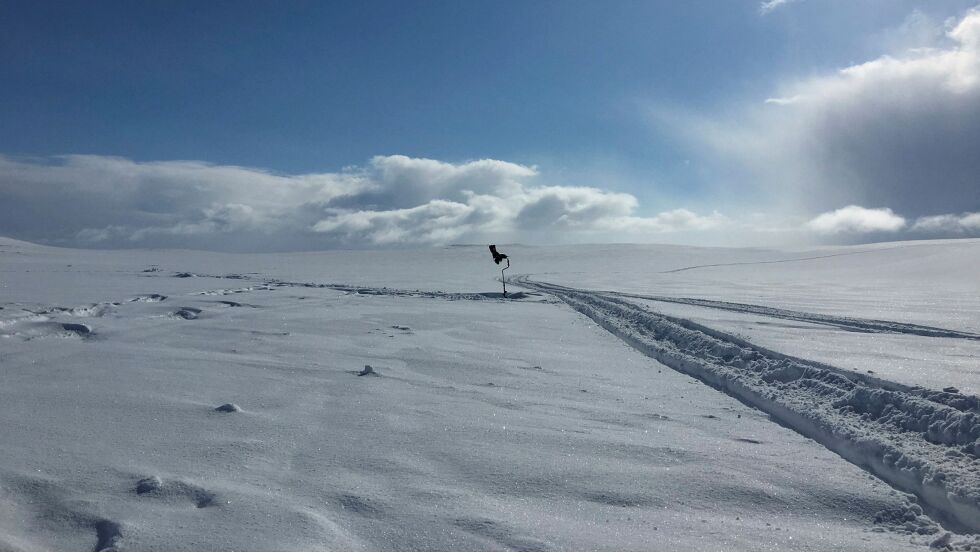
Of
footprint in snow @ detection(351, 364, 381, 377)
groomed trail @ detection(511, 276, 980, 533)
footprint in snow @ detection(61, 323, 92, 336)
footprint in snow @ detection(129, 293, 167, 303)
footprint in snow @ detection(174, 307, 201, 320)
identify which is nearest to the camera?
groomed trail @ detection(511, 276, 980, 533)

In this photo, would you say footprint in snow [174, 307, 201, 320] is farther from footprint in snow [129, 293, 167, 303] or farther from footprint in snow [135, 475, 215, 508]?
footprint in snow [135, 475, 215, 508]

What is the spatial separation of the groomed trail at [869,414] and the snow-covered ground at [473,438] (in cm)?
2

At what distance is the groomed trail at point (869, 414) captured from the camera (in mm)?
3880

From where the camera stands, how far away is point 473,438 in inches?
188

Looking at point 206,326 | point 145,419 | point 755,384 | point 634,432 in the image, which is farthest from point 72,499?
point 206,326

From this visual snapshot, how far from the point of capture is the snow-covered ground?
3328 mm

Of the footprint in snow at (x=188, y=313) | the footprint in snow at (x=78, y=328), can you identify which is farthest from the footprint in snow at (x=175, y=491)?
the footprint in snow at (x=188, y=313)

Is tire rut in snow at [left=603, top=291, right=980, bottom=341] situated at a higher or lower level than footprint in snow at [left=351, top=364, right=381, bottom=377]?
higher

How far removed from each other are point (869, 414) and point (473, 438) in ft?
11.2

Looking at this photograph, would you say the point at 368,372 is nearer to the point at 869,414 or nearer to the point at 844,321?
the point at 869,414

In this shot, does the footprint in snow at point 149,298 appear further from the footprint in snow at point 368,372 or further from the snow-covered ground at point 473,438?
the footprint in snow at point 368,372

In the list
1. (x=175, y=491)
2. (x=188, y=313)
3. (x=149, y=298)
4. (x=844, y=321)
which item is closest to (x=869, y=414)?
(x=175, y=491)

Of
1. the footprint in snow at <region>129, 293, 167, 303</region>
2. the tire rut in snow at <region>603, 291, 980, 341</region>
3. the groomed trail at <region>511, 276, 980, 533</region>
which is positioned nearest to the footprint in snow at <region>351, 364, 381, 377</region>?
the groomed trail at <region>511, 276, 980, 533</region>

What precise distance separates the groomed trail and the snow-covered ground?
0.02 m
